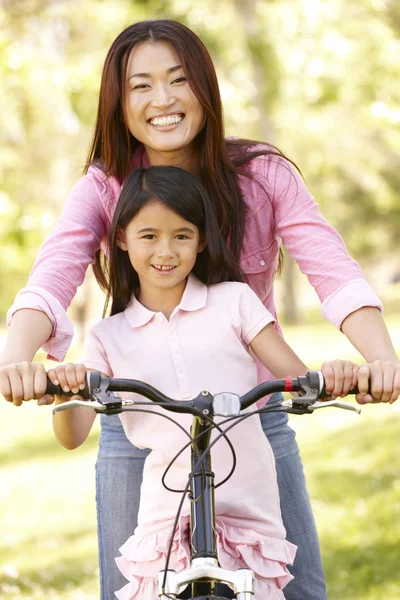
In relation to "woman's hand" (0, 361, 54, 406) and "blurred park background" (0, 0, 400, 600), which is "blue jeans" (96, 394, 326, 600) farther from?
"blurred park background" (0, 0, 400, 600)

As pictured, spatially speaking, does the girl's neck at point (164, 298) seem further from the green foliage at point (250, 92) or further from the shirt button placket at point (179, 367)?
the green foliage at point (250, 92)

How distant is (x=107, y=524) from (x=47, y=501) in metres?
6.24

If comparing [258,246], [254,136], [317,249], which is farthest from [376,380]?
[254,136]

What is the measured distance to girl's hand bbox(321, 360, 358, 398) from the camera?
2340mm

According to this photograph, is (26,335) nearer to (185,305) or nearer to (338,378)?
(185,305)

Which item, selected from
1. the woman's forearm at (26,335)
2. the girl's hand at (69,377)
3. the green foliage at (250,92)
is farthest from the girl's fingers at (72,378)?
the green foliage at (250,92)

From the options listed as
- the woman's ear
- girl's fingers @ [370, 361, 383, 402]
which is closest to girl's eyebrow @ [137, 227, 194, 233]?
the woman's ear

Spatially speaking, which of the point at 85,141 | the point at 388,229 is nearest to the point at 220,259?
the point at 85,141

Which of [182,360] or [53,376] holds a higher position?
[182,360]

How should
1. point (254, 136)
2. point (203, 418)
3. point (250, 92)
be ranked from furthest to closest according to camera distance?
1. point (254, 136)
2. point (250, 92)
3. point (203, 418)

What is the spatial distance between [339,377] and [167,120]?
1.06 meters

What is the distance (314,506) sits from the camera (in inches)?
309

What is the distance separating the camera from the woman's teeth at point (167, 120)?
9.89ft

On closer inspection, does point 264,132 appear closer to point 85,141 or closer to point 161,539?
point 85,141
